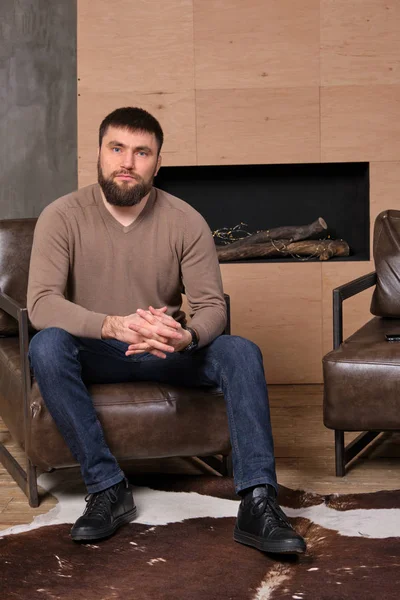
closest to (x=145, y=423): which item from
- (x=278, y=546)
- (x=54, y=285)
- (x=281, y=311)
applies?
(x=54, y=285)

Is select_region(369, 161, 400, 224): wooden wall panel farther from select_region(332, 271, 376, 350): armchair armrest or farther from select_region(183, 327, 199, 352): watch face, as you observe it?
select_region(183, 327, 199, 352): watch face

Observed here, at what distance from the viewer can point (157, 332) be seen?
243 cm

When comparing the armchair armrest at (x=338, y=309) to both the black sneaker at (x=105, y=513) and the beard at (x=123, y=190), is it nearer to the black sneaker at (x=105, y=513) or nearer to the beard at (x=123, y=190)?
the beard at (x=123, y=190)

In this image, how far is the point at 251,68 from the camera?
14.4ft

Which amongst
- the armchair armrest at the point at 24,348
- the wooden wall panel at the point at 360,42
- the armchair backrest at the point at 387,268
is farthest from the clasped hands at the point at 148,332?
the wooden wall panel at the point at 360,42

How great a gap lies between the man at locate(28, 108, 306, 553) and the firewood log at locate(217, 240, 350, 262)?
5.37 ft

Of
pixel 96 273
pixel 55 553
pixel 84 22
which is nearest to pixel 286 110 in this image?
pixel 84 22

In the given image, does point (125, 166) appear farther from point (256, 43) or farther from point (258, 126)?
point (256, 43)

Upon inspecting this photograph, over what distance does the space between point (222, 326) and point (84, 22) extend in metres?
2.42

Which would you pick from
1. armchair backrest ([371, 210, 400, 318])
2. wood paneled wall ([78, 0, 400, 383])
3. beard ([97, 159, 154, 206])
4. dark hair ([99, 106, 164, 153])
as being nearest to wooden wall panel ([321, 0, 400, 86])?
wood paneled wall ([78, 0, 400, 383])

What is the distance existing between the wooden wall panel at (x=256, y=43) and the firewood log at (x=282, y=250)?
2.66 feet

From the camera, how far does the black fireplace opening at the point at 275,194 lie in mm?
4785

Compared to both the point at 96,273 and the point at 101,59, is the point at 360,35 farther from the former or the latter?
the point at 96,273

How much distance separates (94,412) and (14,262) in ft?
3.16
